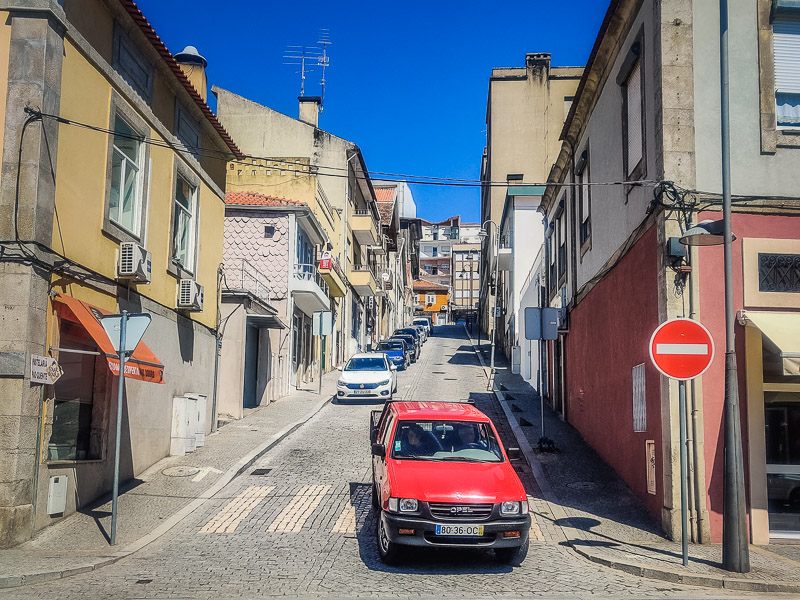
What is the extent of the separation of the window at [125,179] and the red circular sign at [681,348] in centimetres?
844

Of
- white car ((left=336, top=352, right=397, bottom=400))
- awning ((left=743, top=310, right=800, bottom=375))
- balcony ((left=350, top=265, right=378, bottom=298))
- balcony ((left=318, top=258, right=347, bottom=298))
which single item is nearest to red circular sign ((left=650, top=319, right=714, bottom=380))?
awning ((left=743, top=310, right=800, bottom=375))

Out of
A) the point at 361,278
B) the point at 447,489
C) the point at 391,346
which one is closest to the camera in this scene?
the point at 447,489

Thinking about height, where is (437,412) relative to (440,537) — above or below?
above

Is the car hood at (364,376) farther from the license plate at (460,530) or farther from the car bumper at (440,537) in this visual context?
the license plate at (460,530)

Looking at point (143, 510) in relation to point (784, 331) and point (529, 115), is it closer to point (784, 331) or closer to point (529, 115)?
point (784, 331)

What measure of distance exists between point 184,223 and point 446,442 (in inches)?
346

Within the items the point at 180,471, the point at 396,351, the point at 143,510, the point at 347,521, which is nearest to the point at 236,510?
the point at 143,510

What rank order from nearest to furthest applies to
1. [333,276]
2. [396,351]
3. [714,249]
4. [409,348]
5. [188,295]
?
1. [714,249]
2. [188,295]
3. [333,276]
4. [396,351]
5. [409,348]

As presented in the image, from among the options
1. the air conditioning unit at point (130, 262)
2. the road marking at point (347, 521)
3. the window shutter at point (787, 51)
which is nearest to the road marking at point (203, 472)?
the road marking at point (347, 521)

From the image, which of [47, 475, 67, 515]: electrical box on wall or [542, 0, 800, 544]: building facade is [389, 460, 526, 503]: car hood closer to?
[542, 0, 800, 544]: building facade

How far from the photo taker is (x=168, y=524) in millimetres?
10867

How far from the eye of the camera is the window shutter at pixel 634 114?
12.1 metres

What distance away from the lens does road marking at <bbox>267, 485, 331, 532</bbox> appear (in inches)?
424

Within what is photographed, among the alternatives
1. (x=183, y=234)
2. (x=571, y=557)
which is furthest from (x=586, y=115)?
(x=571, y=557)
